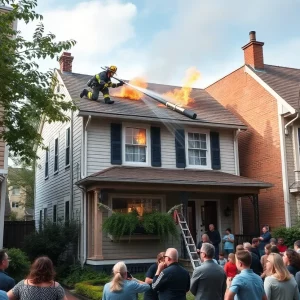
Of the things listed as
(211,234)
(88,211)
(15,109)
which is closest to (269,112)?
(211,234)

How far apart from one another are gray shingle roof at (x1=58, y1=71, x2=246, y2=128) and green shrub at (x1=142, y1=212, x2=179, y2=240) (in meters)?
3.97

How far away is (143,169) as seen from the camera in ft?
53.2

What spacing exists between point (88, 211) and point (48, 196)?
607 cm

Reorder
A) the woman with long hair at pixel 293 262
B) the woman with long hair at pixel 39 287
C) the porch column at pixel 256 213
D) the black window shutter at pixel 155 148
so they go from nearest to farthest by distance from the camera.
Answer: the woman with long hair at pixel 39 287 < the woman with long hair at pixel 293 262 < the porch column at pixel 256 213 < the black window shutter at pixel 155 148

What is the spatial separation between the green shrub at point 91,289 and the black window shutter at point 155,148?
206 inches

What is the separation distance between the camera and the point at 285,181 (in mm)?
17125

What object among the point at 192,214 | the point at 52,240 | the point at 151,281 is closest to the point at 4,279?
the point at 151,281

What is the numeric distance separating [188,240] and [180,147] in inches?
153

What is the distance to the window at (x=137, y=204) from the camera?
15.9 metres

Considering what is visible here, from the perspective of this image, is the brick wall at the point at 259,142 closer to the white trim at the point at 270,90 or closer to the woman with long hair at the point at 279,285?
the white trim at the point at 270,90

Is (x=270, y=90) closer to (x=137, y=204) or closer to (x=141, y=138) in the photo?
(x=141, y=138)

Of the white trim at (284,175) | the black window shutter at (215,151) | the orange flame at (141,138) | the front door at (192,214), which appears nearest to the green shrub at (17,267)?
the orange flame at (141,138)

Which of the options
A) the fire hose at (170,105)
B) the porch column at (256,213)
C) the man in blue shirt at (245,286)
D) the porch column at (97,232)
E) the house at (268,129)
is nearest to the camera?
the man in blue shirt at (245,286)

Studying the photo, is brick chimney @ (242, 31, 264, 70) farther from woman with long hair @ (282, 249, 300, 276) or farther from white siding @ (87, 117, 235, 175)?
woman with long hair @ (282, 249, 300, 276)
